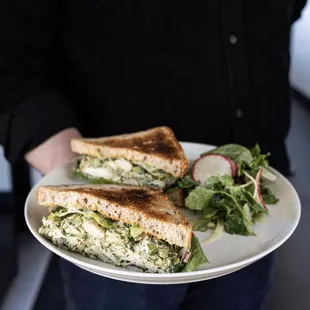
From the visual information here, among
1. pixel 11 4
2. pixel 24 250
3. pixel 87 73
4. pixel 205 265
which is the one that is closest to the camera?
pixel 205 265

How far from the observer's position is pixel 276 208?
1022mm

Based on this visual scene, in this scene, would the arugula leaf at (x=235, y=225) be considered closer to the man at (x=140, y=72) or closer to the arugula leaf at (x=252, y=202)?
the arugula leaf at (x=252, y=202)

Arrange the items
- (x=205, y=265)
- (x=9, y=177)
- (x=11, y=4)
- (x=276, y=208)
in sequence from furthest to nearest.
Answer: (x=9, y=177)
(x=11, y=4)
(x=276, y=208)
(x=205, y=265)

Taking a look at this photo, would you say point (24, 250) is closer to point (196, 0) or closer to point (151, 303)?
point (151, 303)

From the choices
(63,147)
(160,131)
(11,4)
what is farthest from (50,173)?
(11,4)

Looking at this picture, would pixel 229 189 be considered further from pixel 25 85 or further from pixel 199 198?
pixel 25 85

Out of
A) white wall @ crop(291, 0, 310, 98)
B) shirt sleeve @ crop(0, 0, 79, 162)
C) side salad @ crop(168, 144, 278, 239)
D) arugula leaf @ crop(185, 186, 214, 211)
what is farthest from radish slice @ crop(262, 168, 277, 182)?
white wall @ crop(291, 0, 310, 98)

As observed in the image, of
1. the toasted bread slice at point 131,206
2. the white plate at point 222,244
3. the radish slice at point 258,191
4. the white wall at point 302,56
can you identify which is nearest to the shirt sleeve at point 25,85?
the white plate at point 222,244

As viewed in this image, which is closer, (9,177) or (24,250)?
(24,250)

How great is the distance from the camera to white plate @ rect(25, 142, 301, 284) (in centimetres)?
80

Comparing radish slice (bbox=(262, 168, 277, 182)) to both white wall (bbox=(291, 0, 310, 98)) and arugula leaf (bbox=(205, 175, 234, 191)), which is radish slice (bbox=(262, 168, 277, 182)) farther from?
white wall (bbox=(291, 0, 310, 98))

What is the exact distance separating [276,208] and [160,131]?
29 cm

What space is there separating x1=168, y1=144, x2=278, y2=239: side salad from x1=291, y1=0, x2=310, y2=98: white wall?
82.8 inches

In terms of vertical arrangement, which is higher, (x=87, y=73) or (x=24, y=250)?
(x=87, y=73)
